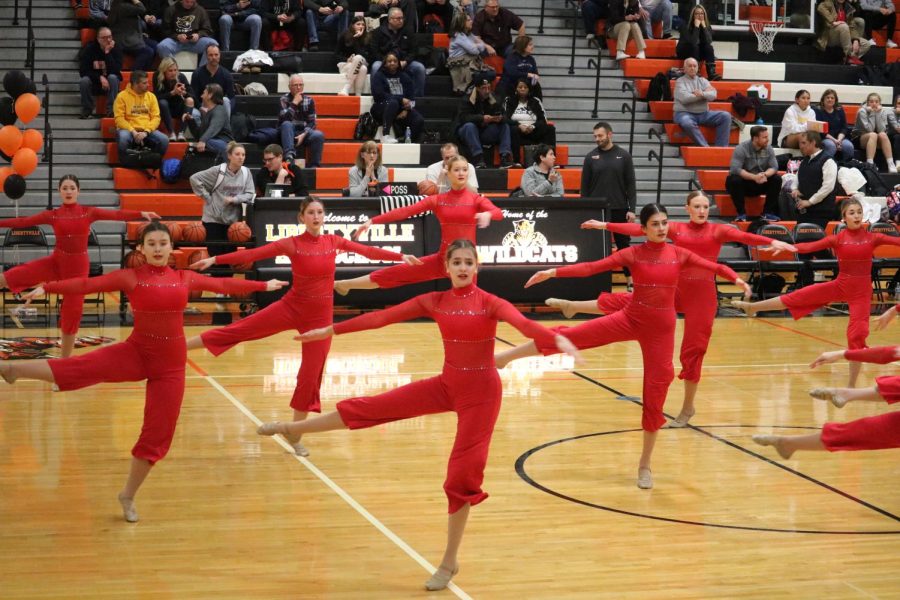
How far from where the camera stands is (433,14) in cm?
2134

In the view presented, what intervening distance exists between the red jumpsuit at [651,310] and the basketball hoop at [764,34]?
15.5 metres

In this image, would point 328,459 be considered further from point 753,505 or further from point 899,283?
point 899,283

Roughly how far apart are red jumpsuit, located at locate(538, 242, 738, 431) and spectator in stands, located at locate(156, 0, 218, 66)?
39.0 ft

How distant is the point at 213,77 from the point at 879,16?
513 inches

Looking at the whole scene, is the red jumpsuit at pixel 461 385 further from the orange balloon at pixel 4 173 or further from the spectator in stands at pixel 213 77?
the spectator in stands at pixel 213 77

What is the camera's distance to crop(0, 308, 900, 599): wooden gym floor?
7.11m

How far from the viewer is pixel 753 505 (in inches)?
340

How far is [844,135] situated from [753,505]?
13.5 meters

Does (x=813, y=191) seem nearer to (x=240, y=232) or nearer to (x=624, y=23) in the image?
(x=624, y=23)

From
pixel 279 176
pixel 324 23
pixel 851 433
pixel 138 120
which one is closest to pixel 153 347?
pixel 851 433

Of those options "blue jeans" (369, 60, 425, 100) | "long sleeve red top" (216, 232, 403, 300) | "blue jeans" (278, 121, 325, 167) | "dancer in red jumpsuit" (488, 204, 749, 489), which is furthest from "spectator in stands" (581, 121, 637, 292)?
"long sleeve red top" (216, 232, 403, 300)

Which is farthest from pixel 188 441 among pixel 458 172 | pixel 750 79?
pixel 750 79

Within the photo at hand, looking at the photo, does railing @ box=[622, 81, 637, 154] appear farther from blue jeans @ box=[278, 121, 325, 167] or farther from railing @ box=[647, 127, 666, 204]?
blue jeans @ box=[278, 121, 325, 167]

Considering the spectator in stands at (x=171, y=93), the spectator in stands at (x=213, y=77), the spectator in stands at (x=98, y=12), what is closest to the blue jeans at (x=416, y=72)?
the spectator in stands at (x=213, y=77)
